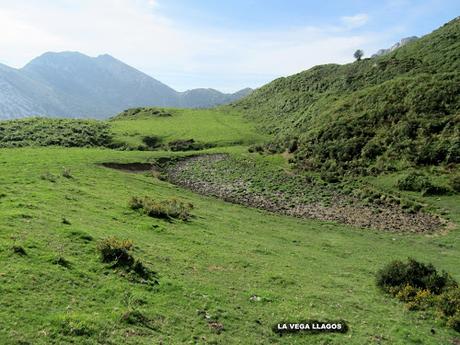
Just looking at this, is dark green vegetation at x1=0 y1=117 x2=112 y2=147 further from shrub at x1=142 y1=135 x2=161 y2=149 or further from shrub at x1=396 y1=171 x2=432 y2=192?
shrub at x1=396 y1=171 x2=432 y2=192

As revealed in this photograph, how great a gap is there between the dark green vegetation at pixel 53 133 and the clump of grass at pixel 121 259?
56.3 m

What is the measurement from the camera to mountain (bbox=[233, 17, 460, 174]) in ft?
189

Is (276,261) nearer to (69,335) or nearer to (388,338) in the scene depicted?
(388,338)

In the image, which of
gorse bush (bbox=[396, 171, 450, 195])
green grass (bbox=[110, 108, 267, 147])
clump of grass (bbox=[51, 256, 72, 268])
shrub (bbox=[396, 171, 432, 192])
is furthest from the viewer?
green grass (bbox=[110, 108, 267, 147])

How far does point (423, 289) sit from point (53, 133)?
7661 cm

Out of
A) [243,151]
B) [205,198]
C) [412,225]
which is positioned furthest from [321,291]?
[243,151]

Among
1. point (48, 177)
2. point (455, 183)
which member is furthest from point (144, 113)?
point (455, 183)

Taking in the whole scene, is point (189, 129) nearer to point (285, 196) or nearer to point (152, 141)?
point (152, 141)

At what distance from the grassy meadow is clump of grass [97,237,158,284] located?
1.70 ft

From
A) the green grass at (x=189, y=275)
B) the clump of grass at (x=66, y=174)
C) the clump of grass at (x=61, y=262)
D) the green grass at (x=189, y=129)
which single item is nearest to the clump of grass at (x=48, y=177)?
the green grass at (x=189, y=275)

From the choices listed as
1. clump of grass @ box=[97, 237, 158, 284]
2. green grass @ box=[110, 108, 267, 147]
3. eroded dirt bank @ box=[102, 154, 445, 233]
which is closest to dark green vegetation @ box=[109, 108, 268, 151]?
green grass @ box=[110, 108, 267, 147]

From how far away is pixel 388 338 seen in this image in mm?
17766

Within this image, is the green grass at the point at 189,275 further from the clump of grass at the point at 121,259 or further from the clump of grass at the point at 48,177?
the clump of grass at the point at 48,177

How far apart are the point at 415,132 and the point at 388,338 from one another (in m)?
49.5
